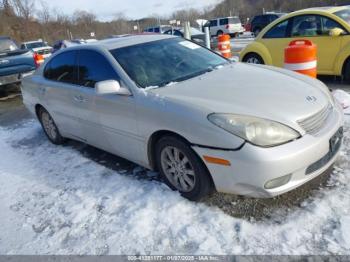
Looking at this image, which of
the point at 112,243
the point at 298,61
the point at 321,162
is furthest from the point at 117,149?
the point at 298,61

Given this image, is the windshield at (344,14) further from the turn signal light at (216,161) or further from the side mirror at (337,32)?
the turn signal light at (216,161)

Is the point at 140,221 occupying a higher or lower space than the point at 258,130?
lower

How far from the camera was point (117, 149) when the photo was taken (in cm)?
399

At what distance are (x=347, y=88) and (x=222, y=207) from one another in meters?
4.63

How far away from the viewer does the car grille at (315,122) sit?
2871 mm

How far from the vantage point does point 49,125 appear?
5484 millimetres

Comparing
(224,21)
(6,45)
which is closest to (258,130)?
(6,45)

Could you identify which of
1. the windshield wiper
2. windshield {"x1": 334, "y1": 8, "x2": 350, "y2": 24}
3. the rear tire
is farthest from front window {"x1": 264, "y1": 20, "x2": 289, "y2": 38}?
the windshield wiper

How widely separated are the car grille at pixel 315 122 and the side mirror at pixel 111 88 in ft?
5.59

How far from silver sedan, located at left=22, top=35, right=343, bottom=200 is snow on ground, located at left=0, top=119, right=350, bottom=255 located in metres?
0.28

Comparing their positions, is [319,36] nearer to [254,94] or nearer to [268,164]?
[254,94]

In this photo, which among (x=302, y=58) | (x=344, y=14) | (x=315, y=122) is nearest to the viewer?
(x=315, y=122)

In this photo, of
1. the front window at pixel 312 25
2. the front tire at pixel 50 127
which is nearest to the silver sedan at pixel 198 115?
the front tire at pixel 50 127

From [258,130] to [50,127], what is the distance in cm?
381
